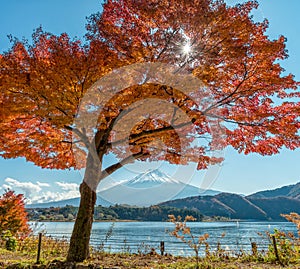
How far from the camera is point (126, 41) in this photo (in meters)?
5.45

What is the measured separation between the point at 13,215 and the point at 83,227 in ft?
31.9

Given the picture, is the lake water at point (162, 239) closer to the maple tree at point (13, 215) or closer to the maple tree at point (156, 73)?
the maple tree at point (13, 215)

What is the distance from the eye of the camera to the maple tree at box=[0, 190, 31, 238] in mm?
13922

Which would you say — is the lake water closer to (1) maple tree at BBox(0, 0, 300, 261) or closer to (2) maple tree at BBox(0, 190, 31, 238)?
(2) maple tree at BBox(0, 190, 31, 238)

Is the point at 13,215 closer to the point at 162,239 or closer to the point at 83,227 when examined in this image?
the point at 83,227

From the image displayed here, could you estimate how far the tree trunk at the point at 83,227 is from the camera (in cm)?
662

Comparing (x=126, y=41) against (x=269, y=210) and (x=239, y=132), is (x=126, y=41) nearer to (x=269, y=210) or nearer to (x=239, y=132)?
(x=239, y=132)

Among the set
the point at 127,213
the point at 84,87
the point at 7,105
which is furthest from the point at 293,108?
the point at 127,213

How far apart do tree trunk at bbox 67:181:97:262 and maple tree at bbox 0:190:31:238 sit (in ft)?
27.7

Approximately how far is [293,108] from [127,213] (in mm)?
77178

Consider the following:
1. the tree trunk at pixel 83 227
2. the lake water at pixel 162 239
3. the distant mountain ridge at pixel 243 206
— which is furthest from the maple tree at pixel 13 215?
the distant mountain ridge at pixel 243 206

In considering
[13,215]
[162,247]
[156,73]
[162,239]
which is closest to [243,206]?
[162,239]

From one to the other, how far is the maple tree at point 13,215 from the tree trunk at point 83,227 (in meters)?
8.44

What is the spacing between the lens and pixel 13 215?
1428 centimetres
